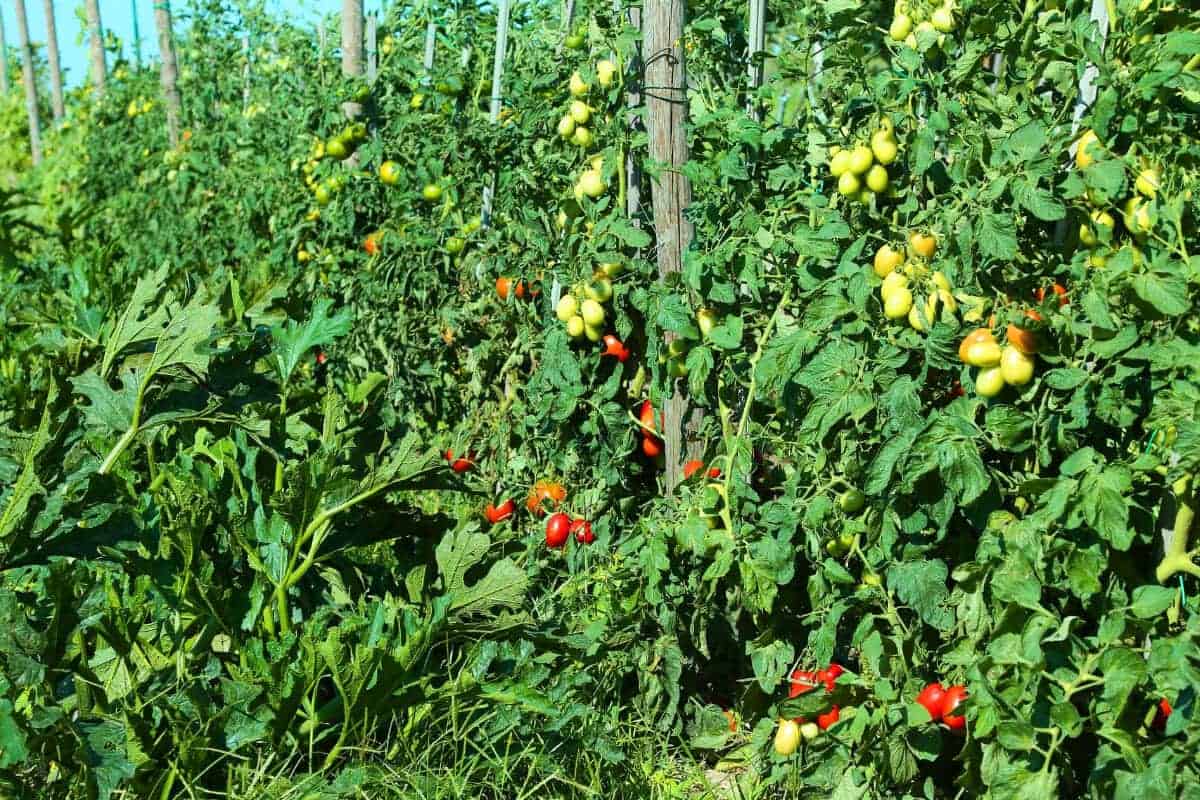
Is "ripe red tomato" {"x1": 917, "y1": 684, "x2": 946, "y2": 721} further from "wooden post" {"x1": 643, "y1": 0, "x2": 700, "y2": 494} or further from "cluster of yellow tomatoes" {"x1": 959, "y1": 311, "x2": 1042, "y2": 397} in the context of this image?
"wooden post" {"x1": 643, "y1": 0, "x2": 700, "y2": 494}

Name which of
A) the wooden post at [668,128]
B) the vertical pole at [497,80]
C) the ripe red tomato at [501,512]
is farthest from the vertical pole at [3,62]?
the wooden post at [668,128]

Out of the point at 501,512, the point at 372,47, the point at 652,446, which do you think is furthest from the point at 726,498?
the point at 372,47

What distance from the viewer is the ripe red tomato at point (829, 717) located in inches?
93.2

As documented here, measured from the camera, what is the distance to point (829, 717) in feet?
7.80

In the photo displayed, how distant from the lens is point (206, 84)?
280 inches

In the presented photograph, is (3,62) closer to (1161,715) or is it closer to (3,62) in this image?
(3,62)

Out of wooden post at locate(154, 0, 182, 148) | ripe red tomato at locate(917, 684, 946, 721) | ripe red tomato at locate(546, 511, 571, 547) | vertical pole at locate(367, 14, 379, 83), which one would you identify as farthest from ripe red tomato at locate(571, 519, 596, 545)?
wooden post at locate(154, 0, 182, 148)

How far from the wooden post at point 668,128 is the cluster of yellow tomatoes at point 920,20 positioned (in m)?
0.56

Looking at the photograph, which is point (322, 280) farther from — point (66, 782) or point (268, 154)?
point (66, 782)

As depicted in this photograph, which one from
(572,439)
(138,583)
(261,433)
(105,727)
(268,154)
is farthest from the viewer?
(268,154)

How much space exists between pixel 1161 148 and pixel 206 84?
6.15 metres

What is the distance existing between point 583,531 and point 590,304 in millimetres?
572

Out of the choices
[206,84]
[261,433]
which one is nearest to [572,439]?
[261,433]

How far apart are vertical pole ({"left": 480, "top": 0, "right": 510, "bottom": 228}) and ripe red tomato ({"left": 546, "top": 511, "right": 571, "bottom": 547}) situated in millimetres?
1196
